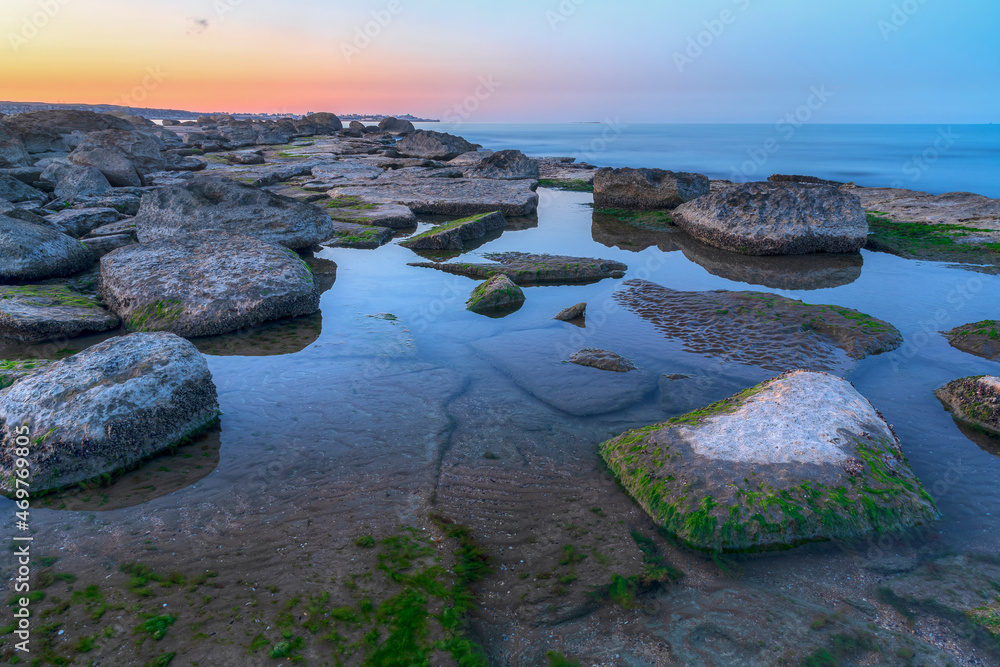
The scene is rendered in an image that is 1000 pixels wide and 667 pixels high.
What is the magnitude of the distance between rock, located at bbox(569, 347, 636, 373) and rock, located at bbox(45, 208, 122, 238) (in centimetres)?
1106

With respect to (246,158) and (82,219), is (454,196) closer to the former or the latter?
(82,219)

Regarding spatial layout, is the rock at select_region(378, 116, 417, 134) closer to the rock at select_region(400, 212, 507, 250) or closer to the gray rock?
the gray rock

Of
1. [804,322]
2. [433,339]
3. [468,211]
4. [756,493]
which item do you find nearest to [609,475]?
[756,493]

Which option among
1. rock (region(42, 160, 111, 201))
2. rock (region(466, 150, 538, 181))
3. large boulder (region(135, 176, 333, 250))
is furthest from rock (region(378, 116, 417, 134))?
large boulder (region(135, 176, 333, 250))

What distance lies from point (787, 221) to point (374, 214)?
→ 34.0 feet

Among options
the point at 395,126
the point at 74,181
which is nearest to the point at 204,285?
the point at 74,181

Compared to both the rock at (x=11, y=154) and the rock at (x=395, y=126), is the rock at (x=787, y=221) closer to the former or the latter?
the rock at (x=11, y=154)

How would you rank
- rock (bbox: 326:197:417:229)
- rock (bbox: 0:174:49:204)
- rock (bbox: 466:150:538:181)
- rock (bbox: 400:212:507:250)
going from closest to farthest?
rock (bbox: 400:212:507:250) → rock (bbox: 0:174:49:204) → rock (bbox: 326:197:417:229) → rock (bbox: 466:150:538:181)

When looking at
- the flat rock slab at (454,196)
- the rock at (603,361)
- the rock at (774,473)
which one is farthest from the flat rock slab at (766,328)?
the flat rock slab at (454,196)

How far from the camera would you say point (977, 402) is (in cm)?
525

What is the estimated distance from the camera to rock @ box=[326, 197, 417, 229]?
1404 centimetres

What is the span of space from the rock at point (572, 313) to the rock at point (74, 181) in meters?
14.3

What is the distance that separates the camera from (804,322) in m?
7.65

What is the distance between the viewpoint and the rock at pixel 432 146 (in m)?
30.1
